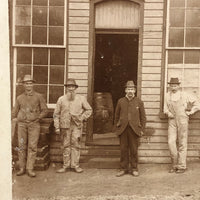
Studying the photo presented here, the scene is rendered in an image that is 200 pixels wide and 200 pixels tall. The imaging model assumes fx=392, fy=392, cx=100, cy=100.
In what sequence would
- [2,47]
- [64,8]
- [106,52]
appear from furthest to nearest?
[106,52]
[64,8]
[2,47]

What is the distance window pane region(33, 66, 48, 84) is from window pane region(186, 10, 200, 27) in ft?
9.89

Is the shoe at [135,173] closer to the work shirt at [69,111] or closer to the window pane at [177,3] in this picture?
the work shirt at [69,111]

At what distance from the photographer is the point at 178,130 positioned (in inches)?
301

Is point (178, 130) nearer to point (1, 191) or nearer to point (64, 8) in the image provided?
point (64, 8)

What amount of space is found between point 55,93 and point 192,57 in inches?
114

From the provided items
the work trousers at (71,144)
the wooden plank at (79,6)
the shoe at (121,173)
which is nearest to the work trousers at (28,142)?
the work trousers at (71,144)

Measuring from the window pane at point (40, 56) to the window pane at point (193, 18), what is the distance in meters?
2.92

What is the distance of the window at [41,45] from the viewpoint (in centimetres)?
776

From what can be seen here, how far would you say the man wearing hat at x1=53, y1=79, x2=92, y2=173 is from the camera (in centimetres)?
758

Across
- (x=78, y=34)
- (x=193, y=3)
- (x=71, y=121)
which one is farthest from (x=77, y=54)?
(x=193, y=3)

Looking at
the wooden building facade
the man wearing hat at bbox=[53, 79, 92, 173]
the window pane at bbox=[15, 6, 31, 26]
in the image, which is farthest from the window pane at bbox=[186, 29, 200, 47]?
the window pane at bbox=[15, 6, 31, 26]

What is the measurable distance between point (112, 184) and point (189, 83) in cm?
263

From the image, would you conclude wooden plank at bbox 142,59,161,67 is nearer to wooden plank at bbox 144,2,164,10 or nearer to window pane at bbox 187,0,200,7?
wooden plank at bbox 144,2,164,10

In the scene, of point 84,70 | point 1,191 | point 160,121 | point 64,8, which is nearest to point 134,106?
point 160,121
